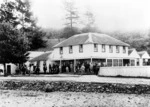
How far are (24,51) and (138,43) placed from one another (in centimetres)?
4758

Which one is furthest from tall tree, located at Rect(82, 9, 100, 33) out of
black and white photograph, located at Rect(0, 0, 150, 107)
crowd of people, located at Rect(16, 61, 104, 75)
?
crowd of people, located at Rect(16, 61, 104, 75)

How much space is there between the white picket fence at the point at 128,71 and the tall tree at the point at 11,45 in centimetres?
1568

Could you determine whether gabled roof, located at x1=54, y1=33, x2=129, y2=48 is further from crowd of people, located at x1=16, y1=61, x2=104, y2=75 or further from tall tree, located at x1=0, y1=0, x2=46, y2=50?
tall tree, located at x1=0, y1=0, x2=46, y2=50

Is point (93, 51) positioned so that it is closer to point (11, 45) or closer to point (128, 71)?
point (11, 45)

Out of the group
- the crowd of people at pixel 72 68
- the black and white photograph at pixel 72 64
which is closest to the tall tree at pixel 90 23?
the black and white photograph at pixel 72 64

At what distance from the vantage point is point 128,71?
31.9 meters

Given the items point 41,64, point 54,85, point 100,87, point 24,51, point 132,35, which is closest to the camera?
point 100,87

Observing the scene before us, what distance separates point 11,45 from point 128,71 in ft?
69.1

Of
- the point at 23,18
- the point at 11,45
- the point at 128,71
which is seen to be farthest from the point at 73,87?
the point at 23,18

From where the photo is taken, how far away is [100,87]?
78.5 feet

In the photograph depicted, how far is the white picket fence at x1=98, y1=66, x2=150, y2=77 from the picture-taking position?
30020 mm

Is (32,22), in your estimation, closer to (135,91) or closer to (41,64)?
(41,64)

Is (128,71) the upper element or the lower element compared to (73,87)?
upper

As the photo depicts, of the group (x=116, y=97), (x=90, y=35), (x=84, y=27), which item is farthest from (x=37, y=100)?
(x=84, y=27)
